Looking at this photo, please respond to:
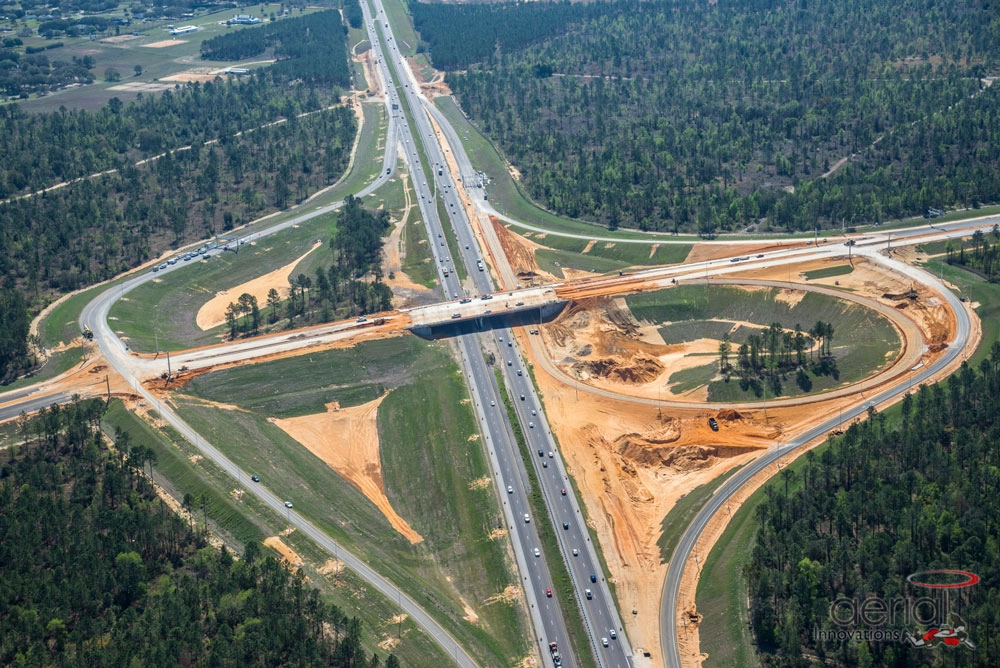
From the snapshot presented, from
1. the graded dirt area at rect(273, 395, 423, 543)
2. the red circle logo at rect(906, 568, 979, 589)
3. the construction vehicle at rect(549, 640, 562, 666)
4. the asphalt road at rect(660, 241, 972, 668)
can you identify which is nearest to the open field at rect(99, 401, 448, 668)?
the construction vehicle at rect(549, 640, 562, 666)

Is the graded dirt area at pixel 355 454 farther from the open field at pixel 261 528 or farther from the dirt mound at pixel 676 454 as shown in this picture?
the dirt mound at pixel 676 454

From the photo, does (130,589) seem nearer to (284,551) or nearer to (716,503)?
(284,551)

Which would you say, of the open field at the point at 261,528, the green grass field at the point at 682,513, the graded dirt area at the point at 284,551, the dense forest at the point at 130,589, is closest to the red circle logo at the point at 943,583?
the green grass field at the point at 682,513

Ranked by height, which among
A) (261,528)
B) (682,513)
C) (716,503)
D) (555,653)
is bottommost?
(555,653)

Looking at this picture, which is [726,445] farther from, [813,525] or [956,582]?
[956,582]

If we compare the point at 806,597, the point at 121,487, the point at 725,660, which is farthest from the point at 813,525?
the point at 121,487

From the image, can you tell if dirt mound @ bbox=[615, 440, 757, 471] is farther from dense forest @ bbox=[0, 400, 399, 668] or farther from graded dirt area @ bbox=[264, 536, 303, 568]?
dense forest @ bbox=[0, 400, 399, 668]

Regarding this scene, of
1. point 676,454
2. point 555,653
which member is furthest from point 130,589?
point 676,454
